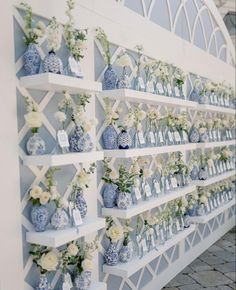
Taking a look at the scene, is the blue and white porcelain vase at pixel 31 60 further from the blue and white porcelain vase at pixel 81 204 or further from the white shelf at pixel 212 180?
the white shelf at pixel 212 180

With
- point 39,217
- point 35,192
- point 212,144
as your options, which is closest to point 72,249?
point 39,217

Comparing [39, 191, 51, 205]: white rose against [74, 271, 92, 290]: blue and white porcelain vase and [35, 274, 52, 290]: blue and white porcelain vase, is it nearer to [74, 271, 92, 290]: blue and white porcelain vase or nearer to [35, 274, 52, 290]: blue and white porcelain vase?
[35, 274, 52, 290]: blue and white porcelain vase

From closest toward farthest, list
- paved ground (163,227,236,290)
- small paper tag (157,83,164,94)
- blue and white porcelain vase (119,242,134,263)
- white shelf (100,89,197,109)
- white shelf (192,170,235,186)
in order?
white shelf (100,89,197,109) → blue and white porcelain vase (119,242,134,263) → small paper tag (157,83,164,94) → paved ground (163,227,236,290) → white shelf (192,170,235,186)

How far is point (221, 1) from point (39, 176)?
4.81 meters

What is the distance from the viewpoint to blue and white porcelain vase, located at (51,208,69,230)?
5.44ft

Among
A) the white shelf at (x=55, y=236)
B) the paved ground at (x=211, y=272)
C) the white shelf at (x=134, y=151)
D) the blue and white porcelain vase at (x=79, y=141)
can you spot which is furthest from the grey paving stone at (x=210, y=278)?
the blue and white porcelain vase at (x=79, y=141)

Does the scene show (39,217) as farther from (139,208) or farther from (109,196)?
(139,208)

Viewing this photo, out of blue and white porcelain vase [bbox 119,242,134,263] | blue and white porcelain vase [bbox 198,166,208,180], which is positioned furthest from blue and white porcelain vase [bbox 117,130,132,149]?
blue and white porcelain vase [bbox 198,166,208,180]

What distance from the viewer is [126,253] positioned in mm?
2209

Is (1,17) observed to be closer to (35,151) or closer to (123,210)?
(35,151)

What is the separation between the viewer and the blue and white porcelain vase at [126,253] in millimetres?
2195

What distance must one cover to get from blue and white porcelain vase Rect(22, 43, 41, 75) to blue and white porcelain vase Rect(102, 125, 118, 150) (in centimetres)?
67

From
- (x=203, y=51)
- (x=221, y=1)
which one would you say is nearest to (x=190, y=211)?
(x=203, y=51)

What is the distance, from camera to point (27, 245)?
1625 millimetres
